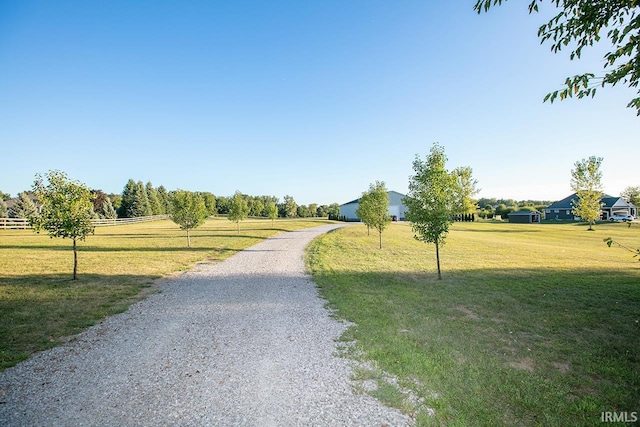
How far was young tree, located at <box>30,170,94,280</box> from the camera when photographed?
11547 mm

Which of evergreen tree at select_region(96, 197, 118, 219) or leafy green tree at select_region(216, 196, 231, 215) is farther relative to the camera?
leafy green tree at select_region(216, 196, 231, 215)

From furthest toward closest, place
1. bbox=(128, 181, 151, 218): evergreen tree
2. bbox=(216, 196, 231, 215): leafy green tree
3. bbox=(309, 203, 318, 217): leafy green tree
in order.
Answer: bbox=(216, 196, 231, 215): leafy green tree → bbox=(309, 203, 318, 217): leafy green tree → bbox=(128, 181, 151, 218): evergreen tree

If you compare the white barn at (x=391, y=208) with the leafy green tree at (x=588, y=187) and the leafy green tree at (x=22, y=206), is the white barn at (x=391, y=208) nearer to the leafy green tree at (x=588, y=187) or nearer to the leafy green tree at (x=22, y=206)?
the leafy green tree at (x=588, y=187)

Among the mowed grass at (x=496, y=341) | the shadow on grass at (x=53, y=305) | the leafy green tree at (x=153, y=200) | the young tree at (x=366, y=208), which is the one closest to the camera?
the mowed grass at (x=496, y=341)

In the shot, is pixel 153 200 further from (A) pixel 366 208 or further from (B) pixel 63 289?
(B) pixel 63 289

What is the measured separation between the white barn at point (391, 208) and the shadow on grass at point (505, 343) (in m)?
55.9

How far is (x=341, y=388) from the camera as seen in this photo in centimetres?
448

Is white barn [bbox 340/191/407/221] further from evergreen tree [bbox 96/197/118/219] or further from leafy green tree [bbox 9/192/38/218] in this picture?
leafy green tree [bbox 9/192/38/218]

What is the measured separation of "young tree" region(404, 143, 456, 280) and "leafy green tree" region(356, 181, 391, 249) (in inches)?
404

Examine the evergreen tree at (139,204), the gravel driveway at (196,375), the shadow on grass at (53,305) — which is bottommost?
the gravel driveway at (196,375)

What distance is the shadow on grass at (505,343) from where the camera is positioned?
4.15 meters

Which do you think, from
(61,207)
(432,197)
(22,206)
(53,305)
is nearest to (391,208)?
(432,197)

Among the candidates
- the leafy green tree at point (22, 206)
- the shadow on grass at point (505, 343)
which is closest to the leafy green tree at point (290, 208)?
the leafy green tree at point (22, 206)

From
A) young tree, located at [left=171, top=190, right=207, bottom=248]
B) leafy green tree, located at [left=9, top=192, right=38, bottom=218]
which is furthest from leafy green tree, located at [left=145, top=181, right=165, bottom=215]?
young tree, located at [left=171, top=190, right=207, bottom=248]
